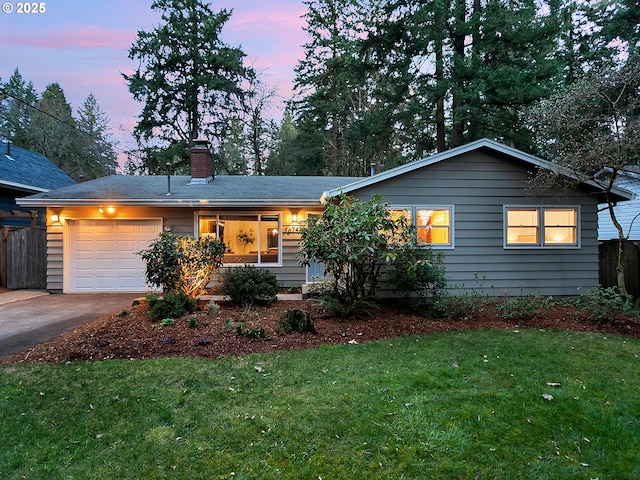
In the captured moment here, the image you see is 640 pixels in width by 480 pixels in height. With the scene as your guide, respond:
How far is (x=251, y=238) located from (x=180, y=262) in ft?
9.98

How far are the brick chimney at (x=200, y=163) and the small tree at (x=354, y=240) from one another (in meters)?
6.22

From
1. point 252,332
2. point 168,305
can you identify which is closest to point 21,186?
point 168,305

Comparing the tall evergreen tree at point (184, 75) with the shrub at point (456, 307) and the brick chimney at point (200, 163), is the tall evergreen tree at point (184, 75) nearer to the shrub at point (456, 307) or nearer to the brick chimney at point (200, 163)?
the brick chimney at point (200, 163)

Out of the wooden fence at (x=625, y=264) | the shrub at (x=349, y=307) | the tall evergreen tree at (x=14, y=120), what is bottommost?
the shrub at (x=349, y=307)

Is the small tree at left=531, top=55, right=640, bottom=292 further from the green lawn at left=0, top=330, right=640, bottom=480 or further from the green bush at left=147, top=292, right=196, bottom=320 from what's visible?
the green bush at left=147, top=292, right=196, bottom=320

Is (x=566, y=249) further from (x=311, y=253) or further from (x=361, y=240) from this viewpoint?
(x=311, y=253)

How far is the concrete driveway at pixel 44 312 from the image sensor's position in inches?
208

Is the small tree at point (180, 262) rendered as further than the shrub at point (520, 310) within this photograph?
Yes

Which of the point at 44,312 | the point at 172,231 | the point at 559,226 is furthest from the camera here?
the point at 172,231

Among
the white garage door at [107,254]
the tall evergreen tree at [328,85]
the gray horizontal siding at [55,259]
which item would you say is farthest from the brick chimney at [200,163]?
the tall evergreen tree at [328,85]

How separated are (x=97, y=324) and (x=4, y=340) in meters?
1.16
